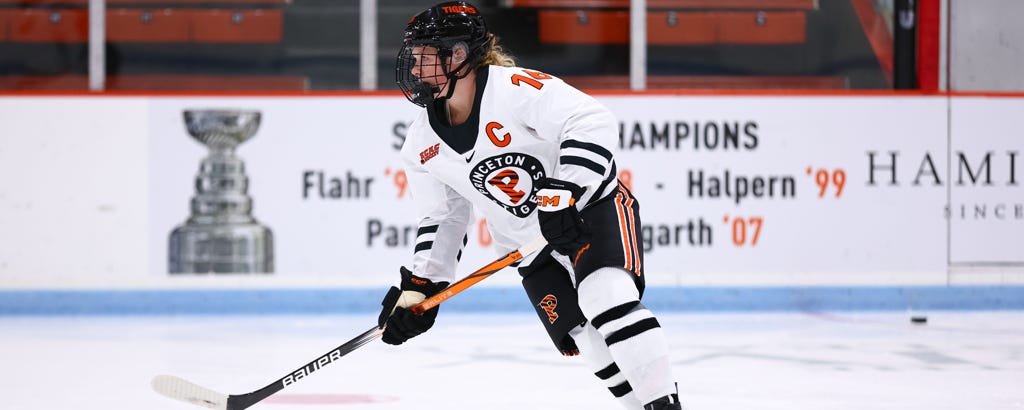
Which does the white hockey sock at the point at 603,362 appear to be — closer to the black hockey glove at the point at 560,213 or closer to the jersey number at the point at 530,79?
the black hockey glove at the point at 560,213

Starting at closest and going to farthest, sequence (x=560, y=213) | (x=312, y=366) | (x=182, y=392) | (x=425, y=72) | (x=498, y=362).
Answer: (x=560, y=213)
(x=425, y=72)
(x=312, y=366)
(x=182, y=392)
(x=498, y=362)

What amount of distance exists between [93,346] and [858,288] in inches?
141

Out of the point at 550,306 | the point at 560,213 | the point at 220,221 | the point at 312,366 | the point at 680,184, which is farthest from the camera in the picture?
the point at 680,184

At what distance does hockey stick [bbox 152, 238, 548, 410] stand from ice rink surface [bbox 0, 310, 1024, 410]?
34 centimetres

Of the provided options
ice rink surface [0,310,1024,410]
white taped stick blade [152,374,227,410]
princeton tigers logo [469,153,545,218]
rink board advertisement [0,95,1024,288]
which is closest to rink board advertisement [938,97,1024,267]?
rink board advertisement [0,95,1024,288]

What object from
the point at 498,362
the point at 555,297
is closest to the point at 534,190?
the point at 555,297

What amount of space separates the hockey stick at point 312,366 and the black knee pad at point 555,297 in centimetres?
7

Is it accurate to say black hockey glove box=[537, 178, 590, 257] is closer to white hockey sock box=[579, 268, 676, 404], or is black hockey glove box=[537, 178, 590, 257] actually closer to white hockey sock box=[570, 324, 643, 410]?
white hockey sock box=[579, 268, 676, 404]

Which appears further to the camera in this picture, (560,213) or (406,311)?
(406,311)

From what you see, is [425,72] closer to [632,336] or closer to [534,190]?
[534,190]

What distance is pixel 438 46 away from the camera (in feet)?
8.69

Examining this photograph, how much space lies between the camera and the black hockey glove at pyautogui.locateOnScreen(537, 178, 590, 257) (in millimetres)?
2494

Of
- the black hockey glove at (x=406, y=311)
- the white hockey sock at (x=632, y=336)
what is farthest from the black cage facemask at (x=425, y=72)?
the white hockey sock at (x=632, y=336)

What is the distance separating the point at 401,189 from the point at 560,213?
12.1 ft
